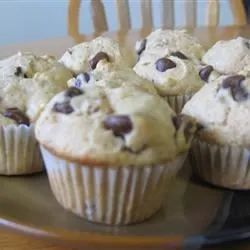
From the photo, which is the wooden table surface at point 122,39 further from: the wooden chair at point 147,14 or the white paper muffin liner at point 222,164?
the white paper muffin liner at point 222,164

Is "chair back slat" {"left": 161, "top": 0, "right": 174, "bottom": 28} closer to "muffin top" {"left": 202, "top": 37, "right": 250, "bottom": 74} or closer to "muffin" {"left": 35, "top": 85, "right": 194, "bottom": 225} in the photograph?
"muffin top" {"left": 202, "top": 37, "right": 250, "bottom": 74}

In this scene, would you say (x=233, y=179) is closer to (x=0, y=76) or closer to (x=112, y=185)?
(x=112, y=185)

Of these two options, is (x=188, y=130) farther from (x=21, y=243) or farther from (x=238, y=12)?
(x=238, y=12)

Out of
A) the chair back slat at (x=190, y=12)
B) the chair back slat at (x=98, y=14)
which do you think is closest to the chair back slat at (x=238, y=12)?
the chair back slat at (x=190, y=12)

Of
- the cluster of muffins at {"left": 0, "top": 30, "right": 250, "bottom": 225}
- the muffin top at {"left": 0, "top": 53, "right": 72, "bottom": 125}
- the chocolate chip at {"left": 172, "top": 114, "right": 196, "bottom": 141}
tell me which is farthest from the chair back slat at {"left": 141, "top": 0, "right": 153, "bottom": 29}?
the chocolate chip at {"left": 172, "top": 114, "right": 196, "bottom": 141}

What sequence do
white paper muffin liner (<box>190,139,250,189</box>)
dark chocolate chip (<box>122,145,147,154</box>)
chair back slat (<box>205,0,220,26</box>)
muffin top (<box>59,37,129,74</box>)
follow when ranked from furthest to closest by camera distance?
chair back slat (<box>205,0,220,26</box>)
muffin top (<box>59,37,129,74</box>)
white paper muffin liner (<box>190,139,250,189</box>)
dark chocolate chip (<box>122,145,147,154</box>)

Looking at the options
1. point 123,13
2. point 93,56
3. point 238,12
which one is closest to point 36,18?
point 123,13
